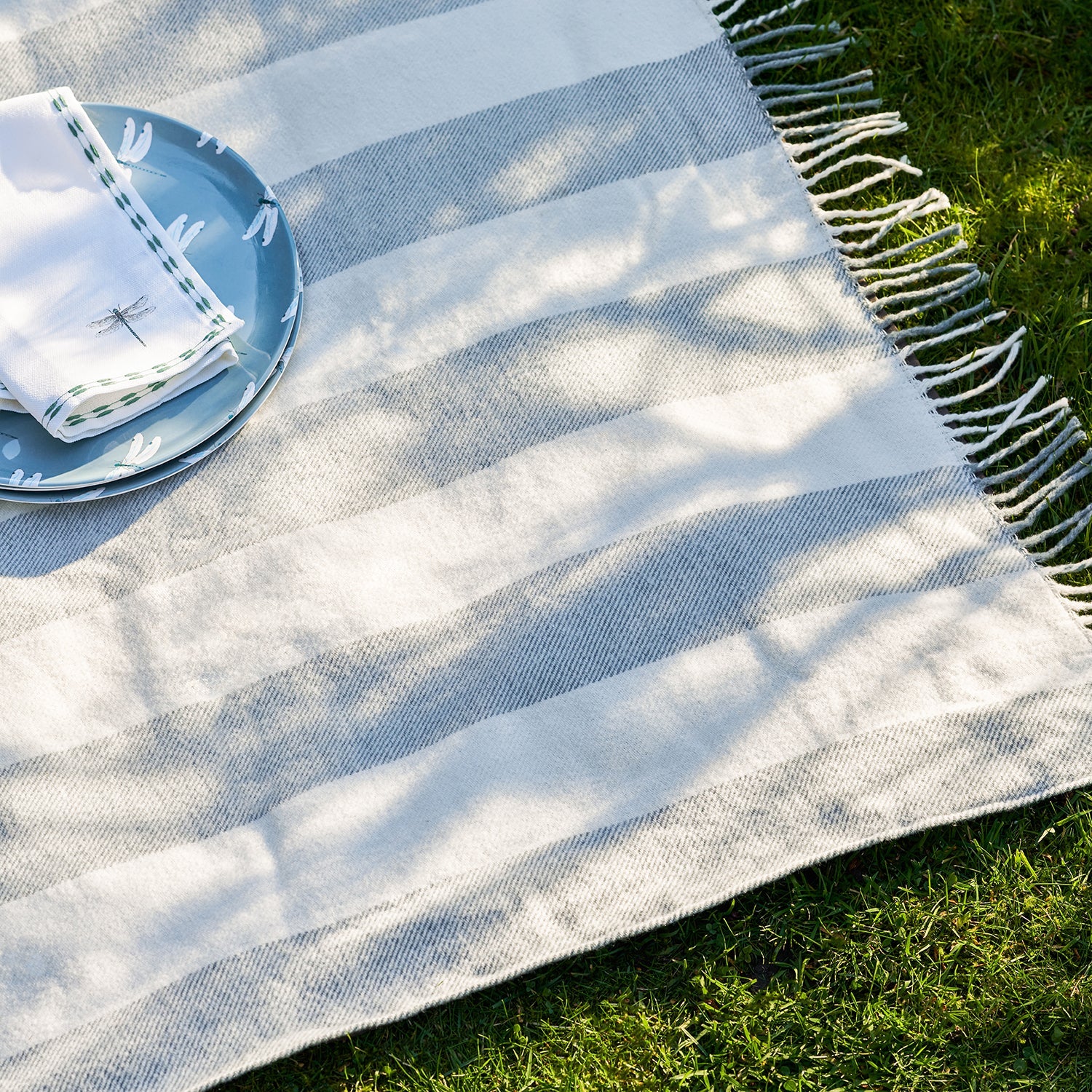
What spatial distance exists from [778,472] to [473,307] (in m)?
0.51

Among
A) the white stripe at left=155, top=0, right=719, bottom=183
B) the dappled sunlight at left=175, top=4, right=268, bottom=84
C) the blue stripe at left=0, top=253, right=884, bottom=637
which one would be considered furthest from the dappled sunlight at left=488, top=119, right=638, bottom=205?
the dappled sunlight at left=175, top=4, right=268, bottom=84

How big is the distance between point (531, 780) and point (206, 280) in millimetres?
818

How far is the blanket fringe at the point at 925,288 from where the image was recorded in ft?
4.98

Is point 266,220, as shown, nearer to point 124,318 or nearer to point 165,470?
point 124,318

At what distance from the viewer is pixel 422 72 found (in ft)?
5.66

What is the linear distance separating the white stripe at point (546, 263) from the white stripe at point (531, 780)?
1.75 feet

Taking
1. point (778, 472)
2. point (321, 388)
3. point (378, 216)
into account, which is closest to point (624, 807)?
point (778, 472)

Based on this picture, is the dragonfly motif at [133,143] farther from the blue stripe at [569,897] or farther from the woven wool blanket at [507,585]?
the blue stripe at [569,897]

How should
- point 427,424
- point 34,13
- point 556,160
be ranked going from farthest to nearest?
point 34,13 < point 556,160 < point 427,424

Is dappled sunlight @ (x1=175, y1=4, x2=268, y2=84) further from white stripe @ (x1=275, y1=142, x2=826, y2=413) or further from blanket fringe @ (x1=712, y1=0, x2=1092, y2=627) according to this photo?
blanket fringe @ (x1=712, y1=0, x2=1092, y2=627)

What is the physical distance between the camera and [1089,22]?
6.37 feet

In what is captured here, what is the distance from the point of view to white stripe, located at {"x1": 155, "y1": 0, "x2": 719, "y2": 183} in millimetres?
1684

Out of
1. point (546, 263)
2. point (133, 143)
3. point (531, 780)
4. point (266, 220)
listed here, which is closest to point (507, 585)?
point (531, 780)

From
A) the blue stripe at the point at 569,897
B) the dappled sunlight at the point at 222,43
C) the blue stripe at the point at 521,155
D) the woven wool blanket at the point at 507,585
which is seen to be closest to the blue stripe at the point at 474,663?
the woven wool blanket at the point at 507,585
